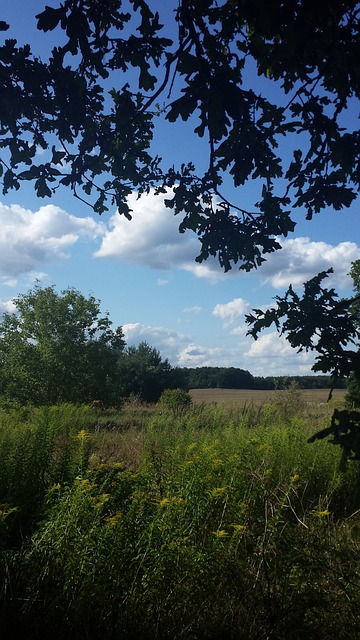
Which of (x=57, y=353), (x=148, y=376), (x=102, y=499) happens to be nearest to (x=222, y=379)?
(x=148, y=376)

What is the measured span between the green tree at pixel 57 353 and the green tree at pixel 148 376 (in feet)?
22.6

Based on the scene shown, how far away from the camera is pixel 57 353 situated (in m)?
16.2

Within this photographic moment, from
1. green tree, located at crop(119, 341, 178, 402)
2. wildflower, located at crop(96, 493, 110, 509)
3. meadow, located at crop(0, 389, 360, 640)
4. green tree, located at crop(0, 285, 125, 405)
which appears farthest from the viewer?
green tree, located at crop(119, 341, 178, 402)

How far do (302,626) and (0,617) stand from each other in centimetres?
160

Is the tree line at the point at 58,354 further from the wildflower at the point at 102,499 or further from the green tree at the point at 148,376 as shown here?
the wildflower at the point at 102,499

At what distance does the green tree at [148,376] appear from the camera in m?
24.2

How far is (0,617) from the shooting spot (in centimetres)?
283

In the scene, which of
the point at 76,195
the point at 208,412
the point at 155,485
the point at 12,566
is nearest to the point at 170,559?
the point at 12,566

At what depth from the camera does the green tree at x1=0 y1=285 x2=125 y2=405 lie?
52.5 ft

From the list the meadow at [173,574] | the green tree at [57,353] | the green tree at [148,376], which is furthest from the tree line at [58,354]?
the meadow at [173,574]

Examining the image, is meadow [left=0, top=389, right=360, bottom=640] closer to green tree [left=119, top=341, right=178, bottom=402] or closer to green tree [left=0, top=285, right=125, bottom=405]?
green tree [left=0, top=285, right=125, bottom=405]

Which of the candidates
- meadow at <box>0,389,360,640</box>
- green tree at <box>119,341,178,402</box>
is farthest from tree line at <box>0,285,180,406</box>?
meadow at <box>0,389,360,640</box>

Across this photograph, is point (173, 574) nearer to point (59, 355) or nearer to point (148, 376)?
point (59, 355)

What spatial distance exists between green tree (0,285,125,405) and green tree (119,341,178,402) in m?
6.89
